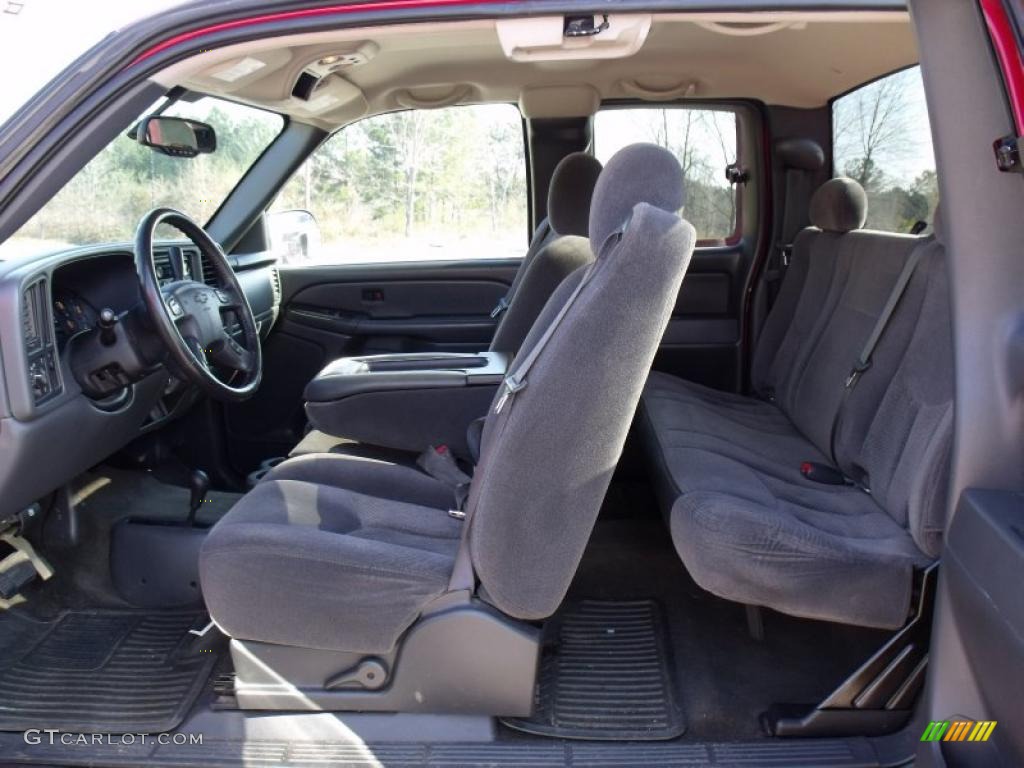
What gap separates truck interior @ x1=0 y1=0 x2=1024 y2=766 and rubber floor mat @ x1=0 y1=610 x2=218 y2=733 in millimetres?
12

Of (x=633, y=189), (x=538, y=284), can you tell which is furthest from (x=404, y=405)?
(x=633, y=189)

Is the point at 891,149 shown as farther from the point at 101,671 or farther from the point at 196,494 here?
the point at 101,671

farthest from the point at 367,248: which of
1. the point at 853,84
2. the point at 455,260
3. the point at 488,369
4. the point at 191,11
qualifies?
the point at 191,11

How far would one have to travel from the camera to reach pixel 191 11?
4.74ft

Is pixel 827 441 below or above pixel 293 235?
below

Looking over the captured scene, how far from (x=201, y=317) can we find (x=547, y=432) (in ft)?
3.81

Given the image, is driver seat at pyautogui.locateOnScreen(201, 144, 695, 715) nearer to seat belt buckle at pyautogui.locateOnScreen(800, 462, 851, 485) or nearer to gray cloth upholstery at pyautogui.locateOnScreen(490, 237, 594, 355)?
seat belt buckle at pyautogui.locateOnScreen(800, 462, 851, 485)

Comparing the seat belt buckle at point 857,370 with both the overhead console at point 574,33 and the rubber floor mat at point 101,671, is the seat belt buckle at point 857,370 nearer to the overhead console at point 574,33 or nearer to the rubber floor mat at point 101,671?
the overhead console at point 574,33

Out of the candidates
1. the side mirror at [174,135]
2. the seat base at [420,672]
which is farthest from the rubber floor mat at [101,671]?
the side mirror at [174,135]

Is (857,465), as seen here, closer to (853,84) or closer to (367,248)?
(853,84)

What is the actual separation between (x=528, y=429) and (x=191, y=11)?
895 millimetres

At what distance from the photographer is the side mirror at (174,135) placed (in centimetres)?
217

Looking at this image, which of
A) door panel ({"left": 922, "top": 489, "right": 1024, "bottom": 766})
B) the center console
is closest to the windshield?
the center console

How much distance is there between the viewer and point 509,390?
59.1 inches
